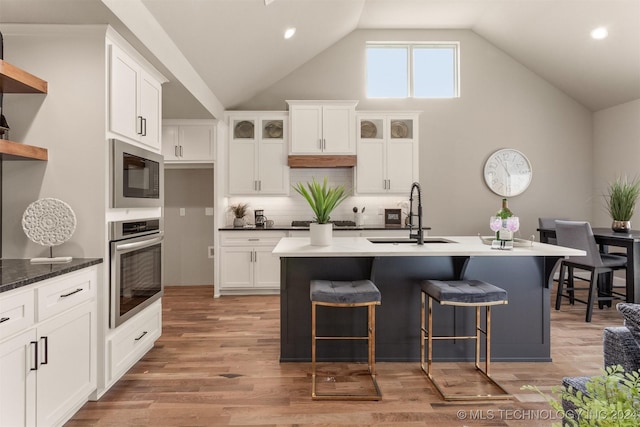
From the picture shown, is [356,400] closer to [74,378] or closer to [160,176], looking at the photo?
[74,378]

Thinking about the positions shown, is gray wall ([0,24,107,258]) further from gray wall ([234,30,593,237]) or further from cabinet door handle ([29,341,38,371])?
gray wall ([234,30,593,237])

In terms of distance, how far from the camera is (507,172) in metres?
5.89

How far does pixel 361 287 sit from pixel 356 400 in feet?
2.25

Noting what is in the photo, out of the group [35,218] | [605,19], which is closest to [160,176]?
[35,218]

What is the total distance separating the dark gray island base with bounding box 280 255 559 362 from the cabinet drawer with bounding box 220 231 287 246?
2160 mm

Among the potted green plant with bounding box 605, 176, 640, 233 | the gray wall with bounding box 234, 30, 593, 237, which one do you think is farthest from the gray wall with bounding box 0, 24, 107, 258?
the potted green plant with bounding box 605, 176, 640, 233

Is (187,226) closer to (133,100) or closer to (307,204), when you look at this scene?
(307,204)

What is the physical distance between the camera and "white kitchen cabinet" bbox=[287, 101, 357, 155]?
17.2 feet

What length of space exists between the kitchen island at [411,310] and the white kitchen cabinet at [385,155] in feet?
8.28

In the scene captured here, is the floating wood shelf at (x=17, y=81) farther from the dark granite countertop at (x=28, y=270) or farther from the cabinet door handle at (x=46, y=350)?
the cabinet door handle at (x=46, y=350)

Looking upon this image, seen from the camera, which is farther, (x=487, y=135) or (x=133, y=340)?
(x=487, y=135)

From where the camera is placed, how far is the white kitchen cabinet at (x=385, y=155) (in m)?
5.36

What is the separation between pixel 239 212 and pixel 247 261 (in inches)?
30.7

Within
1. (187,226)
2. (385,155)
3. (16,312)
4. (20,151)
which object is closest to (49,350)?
(16,312)
